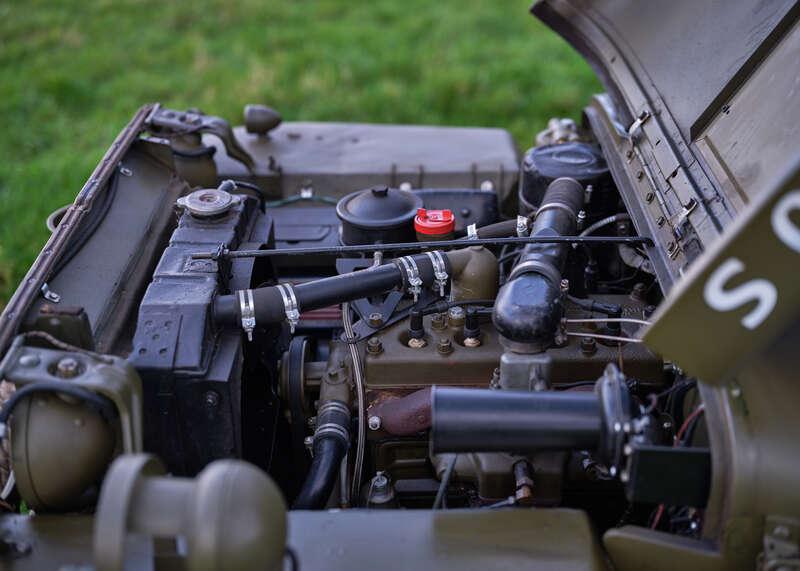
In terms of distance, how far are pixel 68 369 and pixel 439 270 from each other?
1.02 m

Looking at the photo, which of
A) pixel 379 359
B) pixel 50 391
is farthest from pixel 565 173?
pixel 50 391

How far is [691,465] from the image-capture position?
1.88 m

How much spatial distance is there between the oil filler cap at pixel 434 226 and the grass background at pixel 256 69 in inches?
139

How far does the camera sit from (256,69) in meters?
7.31

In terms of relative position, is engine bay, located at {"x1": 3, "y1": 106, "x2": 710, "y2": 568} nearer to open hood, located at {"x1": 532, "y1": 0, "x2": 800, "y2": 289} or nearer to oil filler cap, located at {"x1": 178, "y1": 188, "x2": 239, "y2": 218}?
oil filler cap, located at {"x1": 178, "y1": 188, "x2": 239, "y2": 218}

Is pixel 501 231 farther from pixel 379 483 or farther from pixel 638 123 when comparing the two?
pixel 379 483

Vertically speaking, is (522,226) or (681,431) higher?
(681,431)

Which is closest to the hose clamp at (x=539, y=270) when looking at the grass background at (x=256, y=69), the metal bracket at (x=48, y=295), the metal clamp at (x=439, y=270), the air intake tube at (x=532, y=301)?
the air intake tube at (x=532, y=301)

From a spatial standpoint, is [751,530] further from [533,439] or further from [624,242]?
[624,242]

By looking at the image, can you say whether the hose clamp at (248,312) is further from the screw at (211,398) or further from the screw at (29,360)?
the screw at (29,360)

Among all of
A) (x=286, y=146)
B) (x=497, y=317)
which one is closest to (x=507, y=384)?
(x=497, y=317)

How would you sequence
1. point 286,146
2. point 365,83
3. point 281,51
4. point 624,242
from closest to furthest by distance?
point 624,242
point 286,146
point 365,83
point 281,51

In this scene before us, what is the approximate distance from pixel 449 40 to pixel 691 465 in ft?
21.4

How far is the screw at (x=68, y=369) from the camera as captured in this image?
6.62ft
